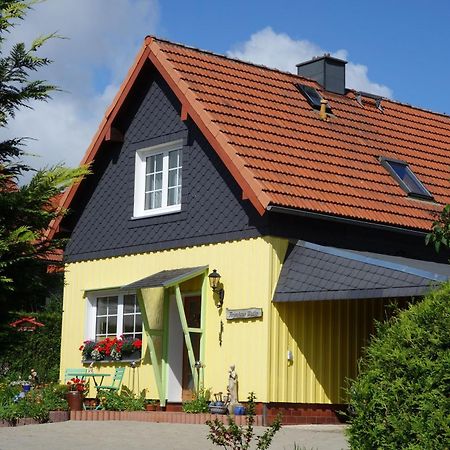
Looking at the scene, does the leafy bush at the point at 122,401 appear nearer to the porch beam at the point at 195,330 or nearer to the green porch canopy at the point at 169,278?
the porch beam at the point at 195,330

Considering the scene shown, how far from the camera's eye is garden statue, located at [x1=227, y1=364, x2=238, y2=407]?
17.8 m

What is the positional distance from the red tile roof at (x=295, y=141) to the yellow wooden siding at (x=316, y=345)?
5.79 feet

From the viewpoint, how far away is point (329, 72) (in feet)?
77.9

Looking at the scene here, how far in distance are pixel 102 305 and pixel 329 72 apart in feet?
24.6

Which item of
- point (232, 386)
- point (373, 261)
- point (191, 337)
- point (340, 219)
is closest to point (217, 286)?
point (191, 337)

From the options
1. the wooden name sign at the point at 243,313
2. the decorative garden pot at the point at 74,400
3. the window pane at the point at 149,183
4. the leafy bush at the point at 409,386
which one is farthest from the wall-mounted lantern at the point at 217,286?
the leafy bush at the point at 409,386

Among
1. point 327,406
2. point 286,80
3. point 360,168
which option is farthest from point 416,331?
point 286,80

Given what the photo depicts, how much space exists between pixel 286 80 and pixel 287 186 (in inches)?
207

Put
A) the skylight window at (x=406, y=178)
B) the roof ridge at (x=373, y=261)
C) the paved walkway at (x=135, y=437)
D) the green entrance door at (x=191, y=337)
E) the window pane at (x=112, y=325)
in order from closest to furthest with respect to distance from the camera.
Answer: the paved walkway at (x=135, y=437) → the roof ridge at (x=373, y=261) → the green entrance door at (x=191, y=337) → the skylight window at (x=406, y=178) → the window pane at (x=112, y=325)

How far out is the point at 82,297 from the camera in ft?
73.9

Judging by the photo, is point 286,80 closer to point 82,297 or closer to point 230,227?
point 230,227

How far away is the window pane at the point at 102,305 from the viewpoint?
871 inches

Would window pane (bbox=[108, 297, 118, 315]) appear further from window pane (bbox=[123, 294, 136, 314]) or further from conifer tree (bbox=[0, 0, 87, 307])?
conifer tree (bbox=[0, 0, 87, 307])

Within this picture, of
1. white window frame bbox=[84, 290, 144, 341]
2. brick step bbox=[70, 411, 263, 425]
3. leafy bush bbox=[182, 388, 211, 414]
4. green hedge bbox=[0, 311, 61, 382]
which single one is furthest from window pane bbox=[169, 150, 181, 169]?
green hedge bbox=[0, 311, 61, 382]
